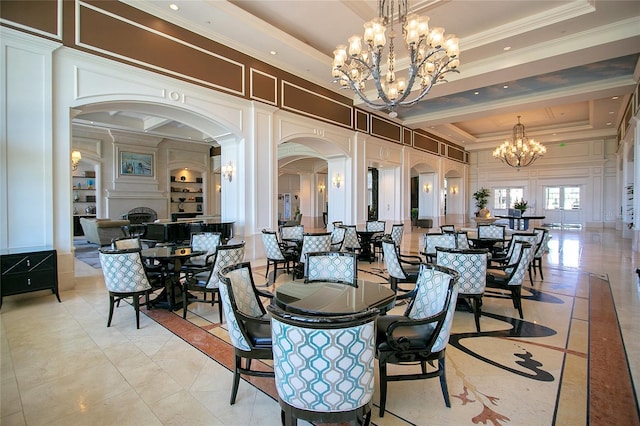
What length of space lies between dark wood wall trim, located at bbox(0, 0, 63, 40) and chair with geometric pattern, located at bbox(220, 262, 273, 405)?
4731 millimetres

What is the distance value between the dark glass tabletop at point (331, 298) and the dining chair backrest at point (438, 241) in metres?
2.34

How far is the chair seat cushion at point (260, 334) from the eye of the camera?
211 centimetres

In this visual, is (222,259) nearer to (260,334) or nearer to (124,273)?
(124,273)

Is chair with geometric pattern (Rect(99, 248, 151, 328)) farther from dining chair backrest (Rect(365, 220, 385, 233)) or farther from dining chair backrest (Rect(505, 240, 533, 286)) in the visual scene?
dining chair backrest (Rect(365, 220, 385, 233))

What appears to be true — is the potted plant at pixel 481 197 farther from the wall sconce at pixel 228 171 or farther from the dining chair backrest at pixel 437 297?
→ the dining chair backrest at pixel 437 297

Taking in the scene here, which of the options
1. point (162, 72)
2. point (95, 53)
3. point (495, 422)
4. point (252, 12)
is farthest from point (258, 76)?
point (495, 422)

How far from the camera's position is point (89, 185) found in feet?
40.7

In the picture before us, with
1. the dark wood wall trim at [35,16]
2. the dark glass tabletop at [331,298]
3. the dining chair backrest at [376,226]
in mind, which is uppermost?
the dark wood wall trim at [35,16]

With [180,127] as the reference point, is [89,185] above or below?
below

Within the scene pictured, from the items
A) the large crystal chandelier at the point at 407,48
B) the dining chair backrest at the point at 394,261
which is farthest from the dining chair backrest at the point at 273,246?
the large crystal chandelier at the point at 407,48

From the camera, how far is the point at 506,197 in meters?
18.2

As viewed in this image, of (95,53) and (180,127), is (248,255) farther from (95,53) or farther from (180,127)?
(180,127)

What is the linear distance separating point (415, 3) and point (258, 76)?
348cm

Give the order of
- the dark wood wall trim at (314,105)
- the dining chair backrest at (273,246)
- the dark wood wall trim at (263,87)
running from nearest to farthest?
the dining chair backrest at (273,246) < the dark wood wall trim at (263,87) < the dark wood wall trim at (314,105)
